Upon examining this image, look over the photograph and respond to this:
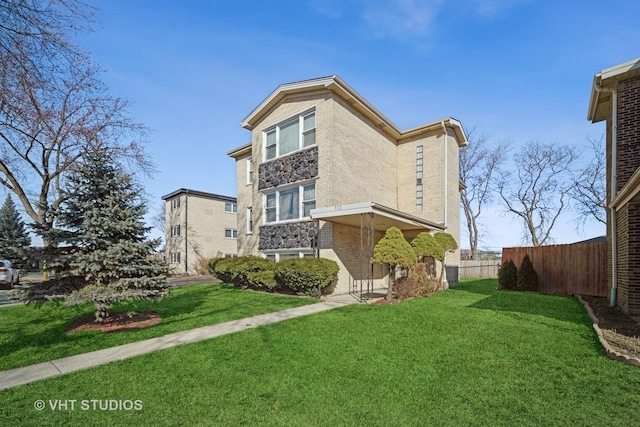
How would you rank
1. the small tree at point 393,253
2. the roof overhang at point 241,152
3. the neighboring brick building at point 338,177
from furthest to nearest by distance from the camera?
1. the roof overhang at point 241,152
2. the neighboring brick building at point 338,177
3. the small tree at point 393,253

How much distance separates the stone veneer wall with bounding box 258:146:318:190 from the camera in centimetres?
1335

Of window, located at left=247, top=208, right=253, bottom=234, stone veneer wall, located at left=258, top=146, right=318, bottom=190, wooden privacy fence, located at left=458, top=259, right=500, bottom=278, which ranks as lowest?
wooden privacy fence, located at left=458, top=259, right=500, bottom=278

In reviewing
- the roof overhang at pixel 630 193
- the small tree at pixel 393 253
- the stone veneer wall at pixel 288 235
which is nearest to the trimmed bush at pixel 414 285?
the small tree at pixel 393 253

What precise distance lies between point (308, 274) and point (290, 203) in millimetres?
4185

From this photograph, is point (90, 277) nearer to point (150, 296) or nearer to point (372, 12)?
point (150, 296)

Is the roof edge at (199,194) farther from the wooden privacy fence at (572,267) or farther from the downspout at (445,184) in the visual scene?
the wooden privacy fence at (572,267)

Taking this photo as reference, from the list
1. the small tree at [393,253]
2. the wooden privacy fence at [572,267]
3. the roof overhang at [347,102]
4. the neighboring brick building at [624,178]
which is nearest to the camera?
the neighboring brick building at [624,178]

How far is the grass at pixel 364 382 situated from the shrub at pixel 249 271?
6.14 m

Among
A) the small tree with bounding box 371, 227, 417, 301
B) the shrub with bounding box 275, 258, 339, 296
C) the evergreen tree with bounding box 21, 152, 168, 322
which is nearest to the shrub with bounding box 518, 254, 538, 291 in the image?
the small tree with bounding box 371, 227, 417, 301

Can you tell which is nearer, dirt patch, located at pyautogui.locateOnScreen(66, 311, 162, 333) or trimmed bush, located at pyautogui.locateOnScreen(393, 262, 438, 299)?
dirt patch, located at pyautogui.locateOnScreen(66, 311, 162, 333)

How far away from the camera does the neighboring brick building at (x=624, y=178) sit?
808cm

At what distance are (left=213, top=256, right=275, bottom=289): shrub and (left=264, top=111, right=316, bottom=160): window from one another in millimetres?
5027

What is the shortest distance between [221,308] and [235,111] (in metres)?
10.9

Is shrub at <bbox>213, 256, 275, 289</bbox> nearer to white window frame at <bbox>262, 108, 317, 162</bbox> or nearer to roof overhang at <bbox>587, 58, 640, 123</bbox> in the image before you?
white window frame at <bbox>262, 108, 317, 162</bbox>
